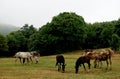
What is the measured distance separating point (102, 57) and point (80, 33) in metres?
57.6

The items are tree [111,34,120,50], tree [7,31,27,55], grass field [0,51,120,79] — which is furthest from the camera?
tree [7,31,27,55]

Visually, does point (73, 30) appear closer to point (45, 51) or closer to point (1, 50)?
point (45, 51)

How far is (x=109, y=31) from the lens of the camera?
9300cm

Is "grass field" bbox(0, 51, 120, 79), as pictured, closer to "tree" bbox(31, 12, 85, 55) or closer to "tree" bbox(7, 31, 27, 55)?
"tree" bbox(31, 12, 85, 55)

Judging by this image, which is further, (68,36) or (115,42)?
(68,36)

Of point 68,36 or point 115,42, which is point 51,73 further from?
point 68,36

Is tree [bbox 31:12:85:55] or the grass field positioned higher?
tree [bbox 31:12:85:55]

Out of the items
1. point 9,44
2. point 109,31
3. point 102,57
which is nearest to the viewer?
point 102,57

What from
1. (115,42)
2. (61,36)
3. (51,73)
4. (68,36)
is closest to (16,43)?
(61,36)

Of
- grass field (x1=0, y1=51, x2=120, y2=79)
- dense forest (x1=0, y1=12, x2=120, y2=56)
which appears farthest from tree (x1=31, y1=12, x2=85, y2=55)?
grass field (x1=0, y1=51, x2=120, y2=79)

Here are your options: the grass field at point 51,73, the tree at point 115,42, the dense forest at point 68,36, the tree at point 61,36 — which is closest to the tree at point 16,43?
the dense forest at point 68,36

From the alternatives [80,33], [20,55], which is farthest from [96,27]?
[20,55]

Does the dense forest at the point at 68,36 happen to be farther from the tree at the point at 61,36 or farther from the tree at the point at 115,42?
the tree at the point at 115,42

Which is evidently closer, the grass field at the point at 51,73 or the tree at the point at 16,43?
the grass field at the point at 51,73
